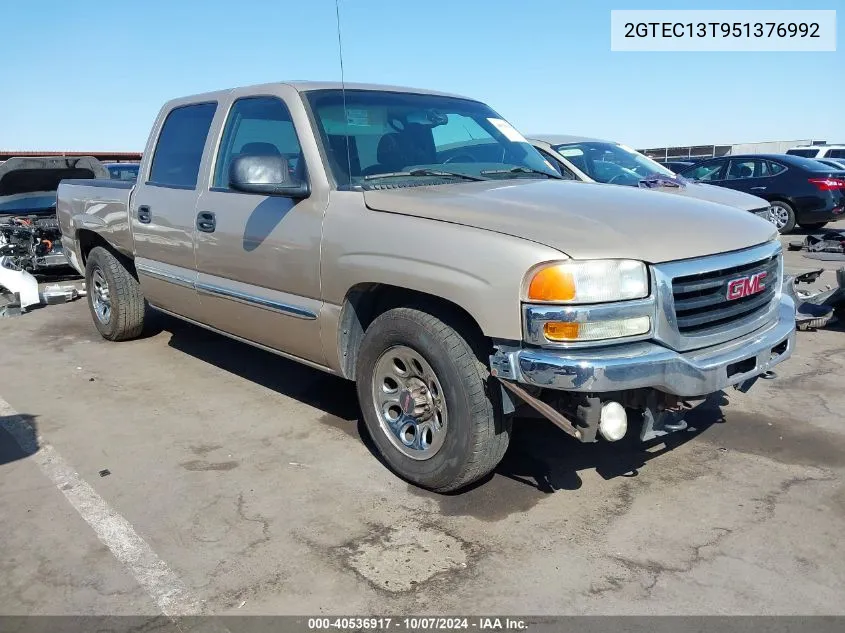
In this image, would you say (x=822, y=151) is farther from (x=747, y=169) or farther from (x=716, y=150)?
(x=747, y=169)

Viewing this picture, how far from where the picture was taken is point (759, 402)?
457 cm

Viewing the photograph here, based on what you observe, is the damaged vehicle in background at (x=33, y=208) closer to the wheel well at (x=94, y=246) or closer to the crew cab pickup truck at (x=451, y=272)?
the wheel well at (x=94, y=246)

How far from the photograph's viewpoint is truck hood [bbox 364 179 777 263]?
2869 millimetres

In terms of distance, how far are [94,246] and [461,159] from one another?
3926 millimetres

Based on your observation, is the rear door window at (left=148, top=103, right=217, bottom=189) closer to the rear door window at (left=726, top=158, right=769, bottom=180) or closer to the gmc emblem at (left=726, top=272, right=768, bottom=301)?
the gmc emblem at (left=726, top=272, right=768, bottom=301)

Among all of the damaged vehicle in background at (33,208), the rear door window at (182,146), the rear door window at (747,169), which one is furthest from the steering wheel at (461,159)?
the rear door window at (747,169)

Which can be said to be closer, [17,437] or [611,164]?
[17,437]

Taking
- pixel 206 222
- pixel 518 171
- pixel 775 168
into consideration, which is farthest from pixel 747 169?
pixel 206 222

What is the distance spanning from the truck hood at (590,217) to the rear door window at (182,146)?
5.95 ft

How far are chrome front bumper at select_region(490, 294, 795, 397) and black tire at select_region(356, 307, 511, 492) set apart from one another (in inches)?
7.5

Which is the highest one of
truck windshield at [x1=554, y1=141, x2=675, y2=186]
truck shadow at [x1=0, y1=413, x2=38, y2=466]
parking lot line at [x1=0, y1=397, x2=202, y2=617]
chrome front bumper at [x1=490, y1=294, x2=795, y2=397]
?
truck windshield at [x1=554, y1=141, x2=675, y2=186]

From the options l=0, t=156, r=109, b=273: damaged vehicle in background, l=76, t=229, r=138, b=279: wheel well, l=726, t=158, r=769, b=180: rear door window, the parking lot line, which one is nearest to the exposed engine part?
l=0, t=156, r=109, b=273: damaged vehicle in background

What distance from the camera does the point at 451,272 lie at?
2988mm

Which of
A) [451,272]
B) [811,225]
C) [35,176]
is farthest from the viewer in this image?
[811,225]
